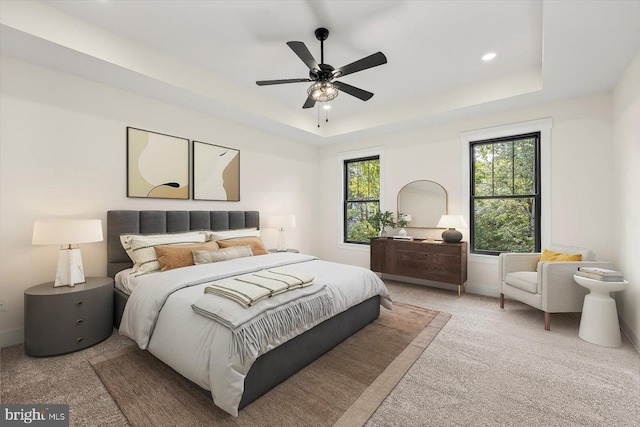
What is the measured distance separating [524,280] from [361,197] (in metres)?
3.12

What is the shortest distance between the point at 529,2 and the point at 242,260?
11.9 ft

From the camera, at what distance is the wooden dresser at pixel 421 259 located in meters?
4.05

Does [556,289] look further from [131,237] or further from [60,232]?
[60,232]

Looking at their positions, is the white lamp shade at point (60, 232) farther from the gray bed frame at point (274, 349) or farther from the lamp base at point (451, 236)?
the lamp base at point (451, 236)

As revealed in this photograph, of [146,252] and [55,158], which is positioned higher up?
[55,158]

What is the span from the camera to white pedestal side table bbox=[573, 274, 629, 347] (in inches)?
101

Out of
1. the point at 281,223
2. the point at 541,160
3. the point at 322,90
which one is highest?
the point at 322,90

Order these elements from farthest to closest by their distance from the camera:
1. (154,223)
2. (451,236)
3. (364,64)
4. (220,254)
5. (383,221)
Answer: (383,221)
(451,236)
(154,223)
(220,254)
(364,64)

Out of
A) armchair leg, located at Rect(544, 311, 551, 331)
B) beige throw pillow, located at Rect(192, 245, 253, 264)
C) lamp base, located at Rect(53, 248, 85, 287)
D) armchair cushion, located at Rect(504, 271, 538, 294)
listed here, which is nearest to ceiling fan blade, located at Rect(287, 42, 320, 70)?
beige throw pillow, located at Rect(192, 245, 253, 264)

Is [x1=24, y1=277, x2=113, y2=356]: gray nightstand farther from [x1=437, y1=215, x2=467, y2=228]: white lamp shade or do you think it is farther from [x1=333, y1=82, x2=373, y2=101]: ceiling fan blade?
[x1=437, y1=215, x2=467, y2=228]: white lamp shade

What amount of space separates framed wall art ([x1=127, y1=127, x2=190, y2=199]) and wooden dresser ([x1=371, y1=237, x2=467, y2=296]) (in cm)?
320

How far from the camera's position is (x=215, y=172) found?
4234 millimetres

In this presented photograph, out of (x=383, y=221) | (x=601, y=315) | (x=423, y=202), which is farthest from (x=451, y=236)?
→ (x=601, y=315)

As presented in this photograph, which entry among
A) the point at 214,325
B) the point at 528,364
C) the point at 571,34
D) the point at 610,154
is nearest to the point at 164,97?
the point at 214,325
